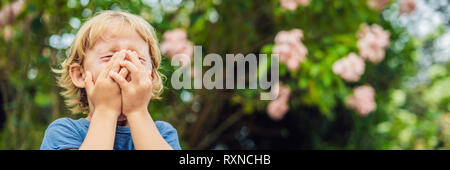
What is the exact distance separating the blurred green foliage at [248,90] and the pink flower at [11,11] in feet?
0.27

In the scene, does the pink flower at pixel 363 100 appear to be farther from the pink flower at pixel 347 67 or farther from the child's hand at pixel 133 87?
the child's hand at pixel 133 87

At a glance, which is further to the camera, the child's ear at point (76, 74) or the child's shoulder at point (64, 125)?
the child's ear at point (76, 74)

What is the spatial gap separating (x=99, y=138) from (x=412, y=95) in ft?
21.1

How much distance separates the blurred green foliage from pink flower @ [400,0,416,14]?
0.21 metres

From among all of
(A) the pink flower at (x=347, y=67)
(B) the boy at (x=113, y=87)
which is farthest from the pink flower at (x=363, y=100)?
(B) the boy at (x=113, y=87)

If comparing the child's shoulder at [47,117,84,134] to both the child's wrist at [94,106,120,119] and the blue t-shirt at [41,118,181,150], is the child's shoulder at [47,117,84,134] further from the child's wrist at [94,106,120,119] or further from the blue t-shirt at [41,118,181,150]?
the child's wrist at [94,106,120,119]

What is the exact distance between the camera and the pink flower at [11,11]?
8.02 feet

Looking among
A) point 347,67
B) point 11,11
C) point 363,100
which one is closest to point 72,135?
point 11,11

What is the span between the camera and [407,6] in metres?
3.00

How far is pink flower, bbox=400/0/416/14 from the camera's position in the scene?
9.76 feet
